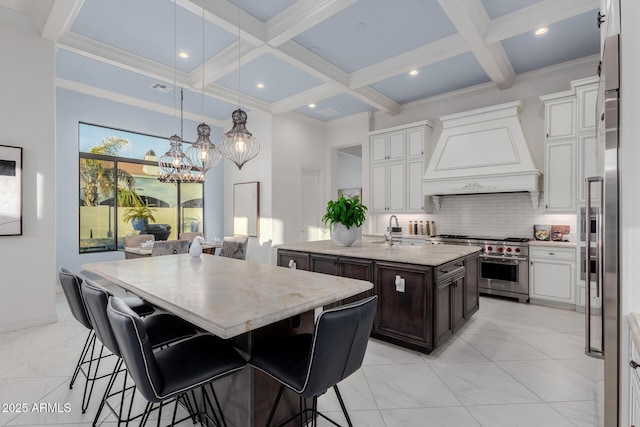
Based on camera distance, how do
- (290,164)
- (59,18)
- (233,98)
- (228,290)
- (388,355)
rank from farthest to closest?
(290,164), (233,98), (59,18), (388,355), (228,290)

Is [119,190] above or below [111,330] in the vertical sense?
above

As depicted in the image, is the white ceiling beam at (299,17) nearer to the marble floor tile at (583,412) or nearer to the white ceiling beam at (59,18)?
the white ceiling beam at (59,18)

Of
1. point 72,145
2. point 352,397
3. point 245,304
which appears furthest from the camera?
point 72,145

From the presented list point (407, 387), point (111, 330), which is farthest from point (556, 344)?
point (111, 330)

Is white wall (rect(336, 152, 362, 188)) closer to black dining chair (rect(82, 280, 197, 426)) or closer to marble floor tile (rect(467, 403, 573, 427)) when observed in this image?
marble floor tile (rect(467, 403, 573, 427))

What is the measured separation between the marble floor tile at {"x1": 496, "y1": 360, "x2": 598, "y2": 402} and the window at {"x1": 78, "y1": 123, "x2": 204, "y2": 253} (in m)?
5.87

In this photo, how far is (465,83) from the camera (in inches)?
198

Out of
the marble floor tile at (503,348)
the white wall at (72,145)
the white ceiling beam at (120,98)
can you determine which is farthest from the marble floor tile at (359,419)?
the white ceiling beam at (120,98)

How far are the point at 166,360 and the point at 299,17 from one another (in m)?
3.23

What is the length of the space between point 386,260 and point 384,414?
125 centimetres

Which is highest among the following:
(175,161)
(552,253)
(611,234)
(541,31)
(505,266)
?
(541,31)

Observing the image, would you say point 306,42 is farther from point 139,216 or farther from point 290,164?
point 139,216

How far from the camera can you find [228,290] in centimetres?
176

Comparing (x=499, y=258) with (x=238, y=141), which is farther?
(x=499, y=258)
